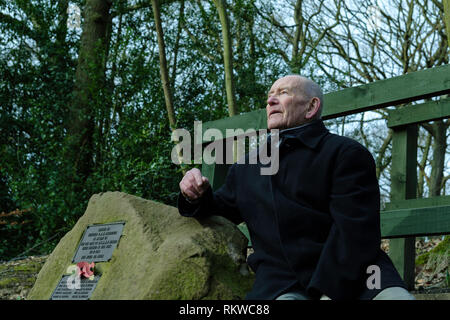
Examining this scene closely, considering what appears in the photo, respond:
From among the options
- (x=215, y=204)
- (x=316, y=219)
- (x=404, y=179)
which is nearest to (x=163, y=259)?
(x=215, y=204)

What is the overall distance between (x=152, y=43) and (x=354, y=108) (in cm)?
710

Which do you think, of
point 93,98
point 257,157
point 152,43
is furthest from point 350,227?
point 152,43

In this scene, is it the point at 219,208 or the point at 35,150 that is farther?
the point at 35,150

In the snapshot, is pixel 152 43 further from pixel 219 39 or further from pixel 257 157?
pixel 257 157

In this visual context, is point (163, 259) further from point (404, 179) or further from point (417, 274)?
point (417, 274)

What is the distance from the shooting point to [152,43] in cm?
1050

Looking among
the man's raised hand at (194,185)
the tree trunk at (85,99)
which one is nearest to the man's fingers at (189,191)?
the man's raised hand at (194,185)

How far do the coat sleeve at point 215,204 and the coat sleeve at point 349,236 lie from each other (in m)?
0.77

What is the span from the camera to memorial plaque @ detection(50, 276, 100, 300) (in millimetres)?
3189

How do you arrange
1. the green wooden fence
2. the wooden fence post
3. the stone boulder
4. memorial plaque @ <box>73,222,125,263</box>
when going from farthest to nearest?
1. the wooden fence post
2. the green wooden fence
3. memorial plaque @ <box>73,222,125,263</box>
4. the stone boulder

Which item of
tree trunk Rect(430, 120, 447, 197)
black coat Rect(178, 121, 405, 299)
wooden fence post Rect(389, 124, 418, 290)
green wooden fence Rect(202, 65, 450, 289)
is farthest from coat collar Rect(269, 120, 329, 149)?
tree trunk Rect(430, 120, 447, 197)

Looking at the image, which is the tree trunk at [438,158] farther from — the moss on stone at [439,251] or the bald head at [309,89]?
the bald head at [309,89]

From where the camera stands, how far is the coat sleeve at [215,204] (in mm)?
3156

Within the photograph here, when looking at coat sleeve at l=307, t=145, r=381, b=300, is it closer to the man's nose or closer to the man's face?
the man's face
